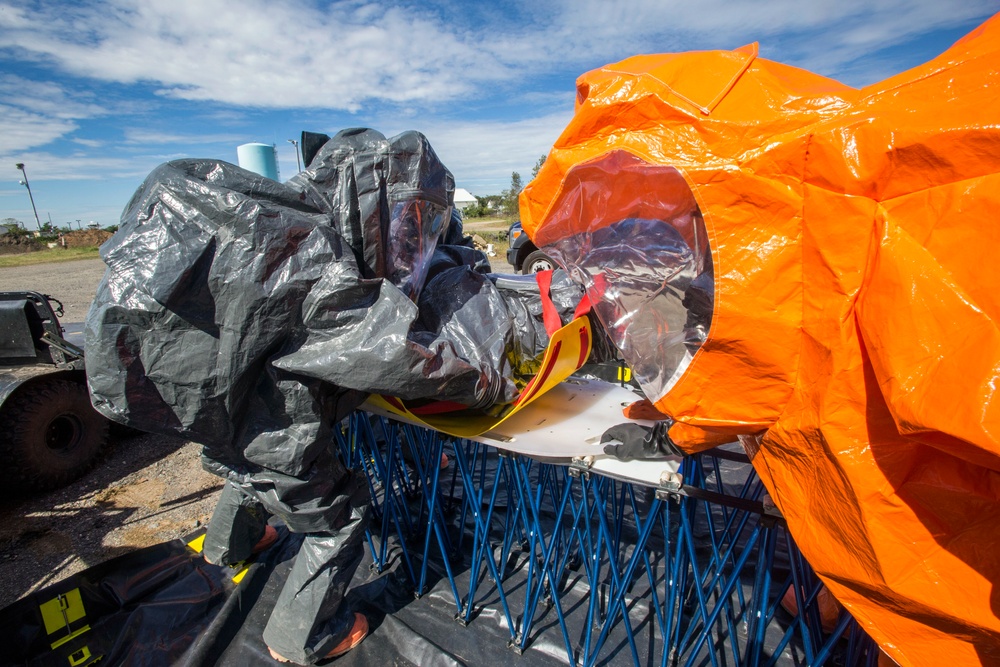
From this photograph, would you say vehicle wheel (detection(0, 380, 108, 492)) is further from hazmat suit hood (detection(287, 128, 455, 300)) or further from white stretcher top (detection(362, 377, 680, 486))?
hazmat suit hood (detection(287, 128, 455, 300))

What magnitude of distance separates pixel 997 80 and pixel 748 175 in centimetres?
38

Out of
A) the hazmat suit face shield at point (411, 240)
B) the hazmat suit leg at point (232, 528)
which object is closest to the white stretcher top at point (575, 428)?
the hazmat suit face shield at point (411, 240)

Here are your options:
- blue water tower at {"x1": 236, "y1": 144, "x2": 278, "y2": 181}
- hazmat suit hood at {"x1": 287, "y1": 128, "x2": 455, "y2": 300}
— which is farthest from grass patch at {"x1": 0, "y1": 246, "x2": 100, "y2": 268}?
hazmat suit hood at {"x1": 287, "y1": 128, "x2": 455, "y2": 300}

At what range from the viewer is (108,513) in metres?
3.52

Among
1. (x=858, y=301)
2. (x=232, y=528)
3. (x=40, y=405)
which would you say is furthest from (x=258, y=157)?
(x=40, y=405)

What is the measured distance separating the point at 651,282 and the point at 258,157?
83.9 inches

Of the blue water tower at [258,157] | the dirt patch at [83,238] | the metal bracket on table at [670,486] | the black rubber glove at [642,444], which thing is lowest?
the metal bracket on table at [670,486]

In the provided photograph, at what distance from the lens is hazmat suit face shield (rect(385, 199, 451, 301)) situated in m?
1.83

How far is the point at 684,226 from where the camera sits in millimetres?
1351

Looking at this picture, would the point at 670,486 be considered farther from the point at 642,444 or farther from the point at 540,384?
the point at 540,384

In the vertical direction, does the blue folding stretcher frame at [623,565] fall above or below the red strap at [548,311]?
below

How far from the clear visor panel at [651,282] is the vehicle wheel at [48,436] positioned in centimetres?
411

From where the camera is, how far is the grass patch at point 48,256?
22.0 meters

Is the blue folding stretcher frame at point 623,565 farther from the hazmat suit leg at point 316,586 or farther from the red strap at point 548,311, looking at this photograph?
the red strap at point 548,311
